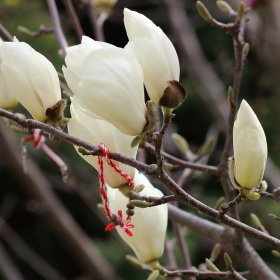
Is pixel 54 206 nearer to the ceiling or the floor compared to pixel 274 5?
nearer to the floor

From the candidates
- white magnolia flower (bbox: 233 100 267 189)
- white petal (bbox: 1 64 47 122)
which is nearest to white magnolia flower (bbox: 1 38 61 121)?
white petal (bbox: 1 64 47 122)

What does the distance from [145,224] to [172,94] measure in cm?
22

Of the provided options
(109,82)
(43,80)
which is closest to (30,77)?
(43,80)

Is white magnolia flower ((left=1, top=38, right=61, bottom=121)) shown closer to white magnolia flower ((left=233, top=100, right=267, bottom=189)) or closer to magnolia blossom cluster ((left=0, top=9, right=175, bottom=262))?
magnolia blossom cluster ((left=0, top=9, right=175, bottom=262))

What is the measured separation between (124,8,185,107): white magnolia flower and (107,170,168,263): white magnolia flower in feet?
0.54

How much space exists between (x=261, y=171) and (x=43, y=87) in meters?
0.26

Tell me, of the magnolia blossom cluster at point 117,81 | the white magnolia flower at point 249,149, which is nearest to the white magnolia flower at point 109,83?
the magnolia blossom cluster at point 117,81

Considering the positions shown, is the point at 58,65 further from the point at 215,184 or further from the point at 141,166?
the point at 141,166

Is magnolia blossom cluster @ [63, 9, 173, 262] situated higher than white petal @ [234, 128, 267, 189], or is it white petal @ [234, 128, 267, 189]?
magnolia blossom cluster @ [63, 9, 173, 262]

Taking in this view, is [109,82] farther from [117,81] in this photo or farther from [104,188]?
[104,188]

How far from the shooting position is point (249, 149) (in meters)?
0.53

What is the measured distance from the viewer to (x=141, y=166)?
0.54 meters

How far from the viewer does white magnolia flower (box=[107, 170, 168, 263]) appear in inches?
26.9

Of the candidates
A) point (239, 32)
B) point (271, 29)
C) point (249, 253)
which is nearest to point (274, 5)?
point (271, 29)
